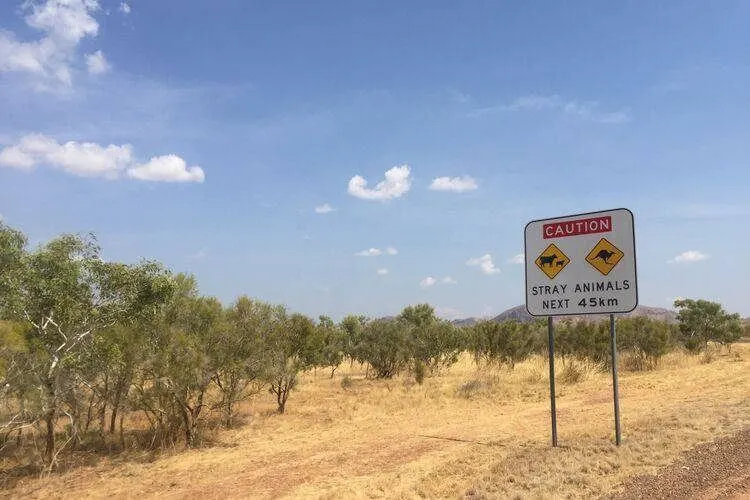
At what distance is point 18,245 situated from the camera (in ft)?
30.9

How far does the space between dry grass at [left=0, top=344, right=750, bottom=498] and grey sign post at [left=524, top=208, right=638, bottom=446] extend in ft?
3.73

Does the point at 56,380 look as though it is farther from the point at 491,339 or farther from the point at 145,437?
the point at 491,339

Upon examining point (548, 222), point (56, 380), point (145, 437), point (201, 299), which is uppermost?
point (548, 222)

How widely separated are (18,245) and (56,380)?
8.50 ft

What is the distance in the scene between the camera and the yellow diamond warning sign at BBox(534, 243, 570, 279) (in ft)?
27.4

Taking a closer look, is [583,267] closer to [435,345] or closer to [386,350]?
[386,350]

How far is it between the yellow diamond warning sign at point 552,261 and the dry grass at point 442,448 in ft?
8.41

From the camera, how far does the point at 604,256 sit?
805cm

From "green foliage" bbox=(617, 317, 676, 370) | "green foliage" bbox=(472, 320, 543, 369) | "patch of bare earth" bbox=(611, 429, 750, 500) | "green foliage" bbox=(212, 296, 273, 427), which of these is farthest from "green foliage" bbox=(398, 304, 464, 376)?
"patch of bare earth" bbox=(611, 429, 750, 500)

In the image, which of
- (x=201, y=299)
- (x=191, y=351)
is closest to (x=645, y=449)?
(x=191, y=351)

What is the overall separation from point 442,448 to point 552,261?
3.79m

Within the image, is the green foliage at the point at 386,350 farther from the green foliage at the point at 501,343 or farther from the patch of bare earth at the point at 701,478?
the patch of bare earth at the point at 701,478

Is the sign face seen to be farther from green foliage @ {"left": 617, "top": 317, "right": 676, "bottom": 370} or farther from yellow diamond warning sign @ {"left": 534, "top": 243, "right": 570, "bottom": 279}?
green foliage @ {"left": 617, "top": 317, "right": 676, "bottom": 370}

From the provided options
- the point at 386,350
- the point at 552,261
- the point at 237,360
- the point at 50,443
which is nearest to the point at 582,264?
the point at 552,261
